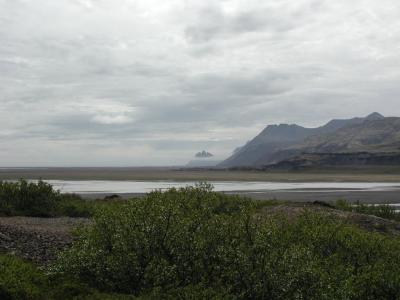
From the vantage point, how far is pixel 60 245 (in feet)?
55.9

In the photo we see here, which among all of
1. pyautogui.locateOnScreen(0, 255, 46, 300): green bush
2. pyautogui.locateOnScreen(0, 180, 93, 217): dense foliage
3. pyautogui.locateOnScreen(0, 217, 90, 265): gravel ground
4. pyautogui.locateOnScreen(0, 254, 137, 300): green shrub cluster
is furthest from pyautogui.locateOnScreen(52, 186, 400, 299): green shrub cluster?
pyautogui.locateOnScreen(0, 180, 93, 217): dense foliage

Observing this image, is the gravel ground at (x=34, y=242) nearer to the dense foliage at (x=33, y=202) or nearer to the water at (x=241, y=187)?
the dense foliage at (x=33, y=202)

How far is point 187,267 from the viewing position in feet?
37.4

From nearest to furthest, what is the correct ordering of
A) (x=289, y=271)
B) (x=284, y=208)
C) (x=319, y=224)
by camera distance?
1. (x=289, y=271)
2. (x=319, y=224)
3. (x=284, y=208)

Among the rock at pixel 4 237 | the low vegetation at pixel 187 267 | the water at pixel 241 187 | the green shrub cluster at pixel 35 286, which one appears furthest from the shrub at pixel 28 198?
the water at pixel 241 187

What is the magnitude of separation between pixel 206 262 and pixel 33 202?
71.5 feet

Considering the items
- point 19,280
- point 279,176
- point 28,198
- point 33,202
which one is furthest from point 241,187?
point 19,280

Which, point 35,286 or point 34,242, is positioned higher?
point 34,242

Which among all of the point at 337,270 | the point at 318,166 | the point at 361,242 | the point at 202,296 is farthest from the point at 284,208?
the point at 318,166

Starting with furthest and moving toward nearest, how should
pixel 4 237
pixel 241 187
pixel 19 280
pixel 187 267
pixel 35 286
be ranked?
pixel 241 187
pixel 4 237
pixel 187 267
pixel 35 286
pixel 19 280

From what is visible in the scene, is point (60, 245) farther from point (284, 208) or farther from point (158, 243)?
point (284, 208)

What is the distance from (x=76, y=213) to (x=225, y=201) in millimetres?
11717

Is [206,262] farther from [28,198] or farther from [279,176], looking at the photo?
[279,176]

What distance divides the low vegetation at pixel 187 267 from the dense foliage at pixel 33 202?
17.2m
